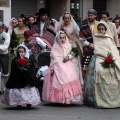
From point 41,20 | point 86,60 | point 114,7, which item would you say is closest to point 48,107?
point 86,60

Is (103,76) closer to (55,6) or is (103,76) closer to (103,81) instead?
(103,81)

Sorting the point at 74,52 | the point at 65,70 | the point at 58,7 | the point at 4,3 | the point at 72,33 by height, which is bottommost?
the point at 65,70

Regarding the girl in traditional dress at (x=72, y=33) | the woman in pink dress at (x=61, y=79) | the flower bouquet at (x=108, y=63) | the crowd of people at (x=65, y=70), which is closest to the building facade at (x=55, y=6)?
the girl in traditional dress at (x=72, y=33)

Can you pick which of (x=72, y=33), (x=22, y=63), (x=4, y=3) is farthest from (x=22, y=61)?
(x=4, y=3)

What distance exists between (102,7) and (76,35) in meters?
18.6

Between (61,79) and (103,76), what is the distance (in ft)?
2.71

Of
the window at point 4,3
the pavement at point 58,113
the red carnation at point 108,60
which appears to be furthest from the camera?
the window at point 4,3

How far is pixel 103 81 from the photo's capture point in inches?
444

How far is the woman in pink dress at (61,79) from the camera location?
1138cm

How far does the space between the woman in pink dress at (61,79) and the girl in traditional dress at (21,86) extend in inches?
17.3

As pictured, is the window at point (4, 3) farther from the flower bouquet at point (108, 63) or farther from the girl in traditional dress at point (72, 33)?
the flower bouquet at point (108, 63)

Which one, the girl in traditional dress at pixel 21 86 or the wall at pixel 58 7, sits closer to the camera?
the girl in traditional dress at pixel 21 86

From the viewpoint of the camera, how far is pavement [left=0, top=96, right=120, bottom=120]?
1034 cm

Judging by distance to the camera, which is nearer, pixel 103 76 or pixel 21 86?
pixel 21 86
